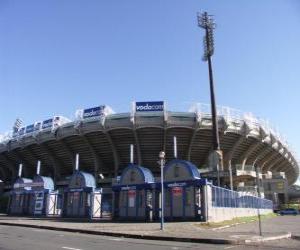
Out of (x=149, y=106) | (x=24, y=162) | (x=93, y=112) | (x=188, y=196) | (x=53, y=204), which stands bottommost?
(x=188, y=196)

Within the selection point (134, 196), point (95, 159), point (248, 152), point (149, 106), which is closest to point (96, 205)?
point (134, 196)

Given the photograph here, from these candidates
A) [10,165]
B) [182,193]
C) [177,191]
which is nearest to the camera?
[182,193]

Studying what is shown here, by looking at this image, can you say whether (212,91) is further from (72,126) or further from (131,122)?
(72,126)

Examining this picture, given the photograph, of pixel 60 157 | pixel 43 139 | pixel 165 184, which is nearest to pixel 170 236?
pixel 165 184

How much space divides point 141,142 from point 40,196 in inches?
647

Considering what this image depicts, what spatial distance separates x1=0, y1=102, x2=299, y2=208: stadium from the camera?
47.0 meters

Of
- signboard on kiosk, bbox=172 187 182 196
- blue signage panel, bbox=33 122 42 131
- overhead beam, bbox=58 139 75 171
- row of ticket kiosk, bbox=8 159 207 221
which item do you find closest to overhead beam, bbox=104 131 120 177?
overhead beam, bbox=58 139 75 171

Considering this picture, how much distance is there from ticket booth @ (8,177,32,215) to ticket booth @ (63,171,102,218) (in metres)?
8.34

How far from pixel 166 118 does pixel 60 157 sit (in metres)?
22.1

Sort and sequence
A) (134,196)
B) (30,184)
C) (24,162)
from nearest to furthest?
(134,196), (30,184), (24,162)

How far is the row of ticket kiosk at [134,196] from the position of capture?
25.8 m

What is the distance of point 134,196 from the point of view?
29.0 meters

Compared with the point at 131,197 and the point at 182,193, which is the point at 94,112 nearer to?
the point at 131,197

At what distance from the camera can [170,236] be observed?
15234mm
